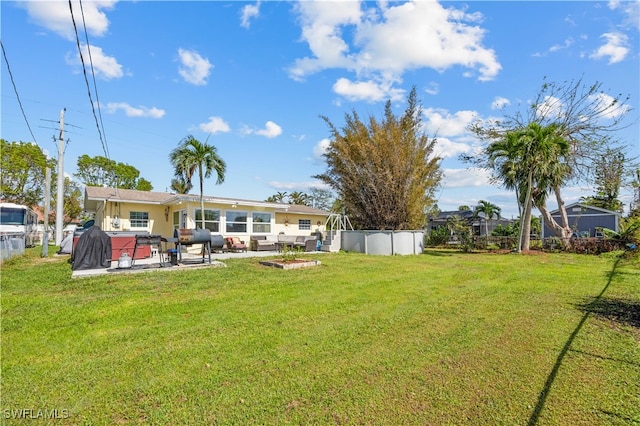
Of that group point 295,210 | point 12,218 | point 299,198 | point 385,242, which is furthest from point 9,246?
point 299,198

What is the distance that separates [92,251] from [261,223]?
28.8 feet

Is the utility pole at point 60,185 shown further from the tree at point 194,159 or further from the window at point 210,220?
the window at point 210,220

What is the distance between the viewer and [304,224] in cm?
2034

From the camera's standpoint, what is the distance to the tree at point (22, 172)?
25.8 m

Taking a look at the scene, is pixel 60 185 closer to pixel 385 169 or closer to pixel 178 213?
pixel 178 213

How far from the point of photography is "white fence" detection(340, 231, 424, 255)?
583 inches

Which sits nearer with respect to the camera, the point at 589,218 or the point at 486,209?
the point at 589,218

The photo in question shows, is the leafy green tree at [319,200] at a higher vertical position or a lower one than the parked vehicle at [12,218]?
higher

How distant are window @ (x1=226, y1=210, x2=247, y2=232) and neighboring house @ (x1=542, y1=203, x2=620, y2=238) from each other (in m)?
21.1

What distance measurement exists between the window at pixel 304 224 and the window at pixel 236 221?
4.76 meters

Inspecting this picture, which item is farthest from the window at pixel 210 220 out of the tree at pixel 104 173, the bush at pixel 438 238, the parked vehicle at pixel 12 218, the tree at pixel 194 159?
the tree at pixel 104 173

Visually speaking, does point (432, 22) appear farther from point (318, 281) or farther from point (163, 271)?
point (163, 271)

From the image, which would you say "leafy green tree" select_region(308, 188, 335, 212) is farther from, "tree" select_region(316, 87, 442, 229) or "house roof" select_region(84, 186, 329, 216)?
"house roof" select_region(84, 186, 329, 216)

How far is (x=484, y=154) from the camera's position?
18219 mm
